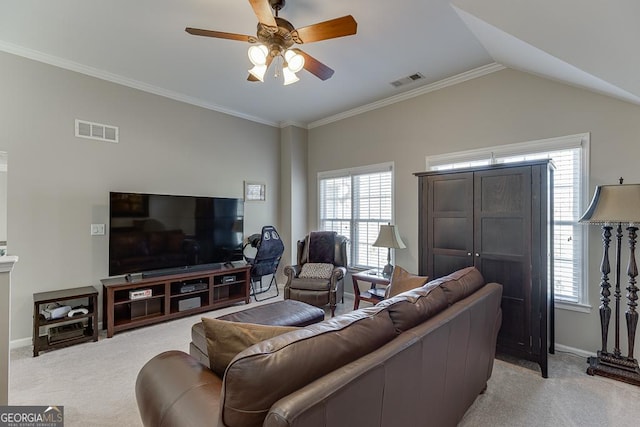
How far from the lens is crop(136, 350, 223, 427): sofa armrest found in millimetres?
1054

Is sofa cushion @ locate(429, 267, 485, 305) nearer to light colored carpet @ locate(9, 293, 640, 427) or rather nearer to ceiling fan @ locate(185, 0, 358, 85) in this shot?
light colored carpet @ locate(9, 293, 640, 427)

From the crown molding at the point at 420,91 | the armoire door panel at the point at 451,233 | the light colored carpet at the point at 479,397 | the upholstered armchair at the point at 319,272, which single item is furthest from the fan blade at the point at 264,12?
the upholstered armchair at the point at 319,272

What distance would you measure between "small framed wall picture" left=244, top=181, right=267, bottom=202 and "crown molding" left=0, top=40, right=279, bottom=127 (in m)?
1.15

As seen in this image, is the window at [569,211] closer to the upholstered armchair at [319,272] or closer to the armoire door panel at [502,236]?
the armoire door panel at [502,236]

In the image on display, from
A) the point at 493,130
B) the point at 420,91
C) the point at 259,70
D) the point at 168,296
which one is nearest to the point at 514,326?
the point at 493,130

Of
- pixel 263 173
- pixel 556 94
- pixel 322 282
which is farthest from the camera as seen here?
pixel 263 173

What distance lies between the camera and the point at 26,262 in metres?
3.03

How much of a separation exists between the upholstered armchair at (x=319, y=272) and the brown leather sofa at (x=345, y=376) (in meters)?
2.17

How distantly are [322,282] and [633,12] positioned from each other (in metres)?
3.53

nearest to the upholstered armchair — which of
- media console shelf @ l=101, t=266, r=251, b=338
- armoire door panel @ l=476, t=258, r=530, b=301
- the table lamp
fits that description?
the table lamp

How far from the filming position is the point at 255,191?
5039 millimetres

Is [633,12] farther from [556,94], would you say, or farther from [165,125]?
[165,125]

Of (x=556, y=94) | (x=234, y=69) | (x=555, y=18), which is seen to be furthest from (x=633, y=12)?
(x=234, y=69)

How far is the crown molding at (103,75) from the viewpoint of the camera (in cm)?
298
